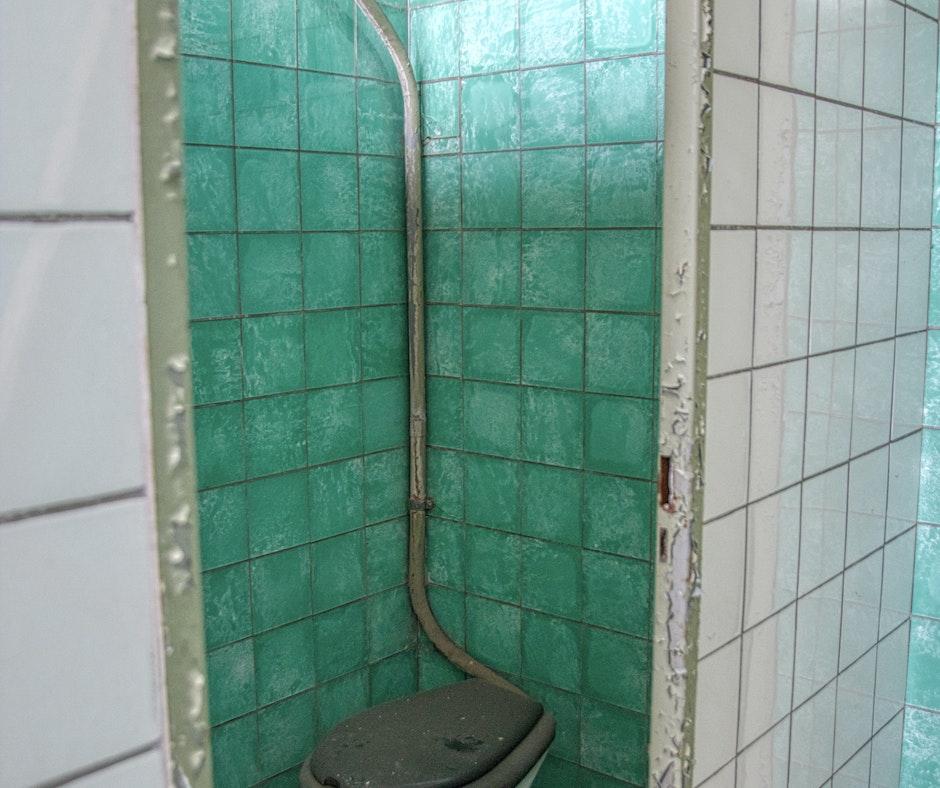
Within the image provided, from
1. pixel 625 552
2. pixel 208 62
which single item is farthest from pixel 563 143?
pixel 625 552

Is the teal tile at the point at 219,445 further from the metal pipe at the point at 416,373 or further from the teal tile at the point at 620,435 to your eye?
the teal tile at the point at 620,435

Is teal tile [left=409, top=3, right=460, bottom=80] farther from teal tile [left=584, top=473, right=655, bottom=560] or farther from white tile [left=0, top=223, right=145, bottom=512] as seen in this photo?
white tile [left=0, top=223, right=145, bottom=512]

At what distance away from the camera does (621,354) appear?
2.01m

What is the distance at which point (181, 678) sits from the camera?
57 cm

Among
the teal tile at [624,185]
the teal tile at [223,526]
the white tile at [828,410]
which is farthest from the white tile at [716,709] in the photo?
the teal tile at [223,526]

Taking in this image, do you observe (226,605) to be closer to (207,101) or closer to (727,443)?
(207,101)

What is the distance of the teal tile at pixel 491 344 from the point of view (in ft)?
7.19

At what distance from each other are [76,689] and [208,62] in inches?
63.2

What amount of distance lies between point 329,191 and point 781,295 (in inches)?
47.9

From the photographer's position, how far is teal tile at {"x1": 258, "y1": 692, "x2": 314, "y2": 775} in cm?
212

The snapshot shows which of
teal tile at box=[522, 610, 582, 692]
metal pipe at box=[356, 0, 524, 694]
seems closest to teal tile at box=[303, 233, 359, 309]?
metal pipe at box=[356, 0, 524, 694]

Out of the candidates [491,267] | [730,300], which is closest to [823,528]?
[730,300]

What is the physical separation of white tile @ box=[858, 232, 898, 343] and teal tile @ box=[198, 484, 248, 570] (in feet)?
3.98

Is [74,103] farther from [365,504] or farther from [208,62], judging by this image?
[365,504]
